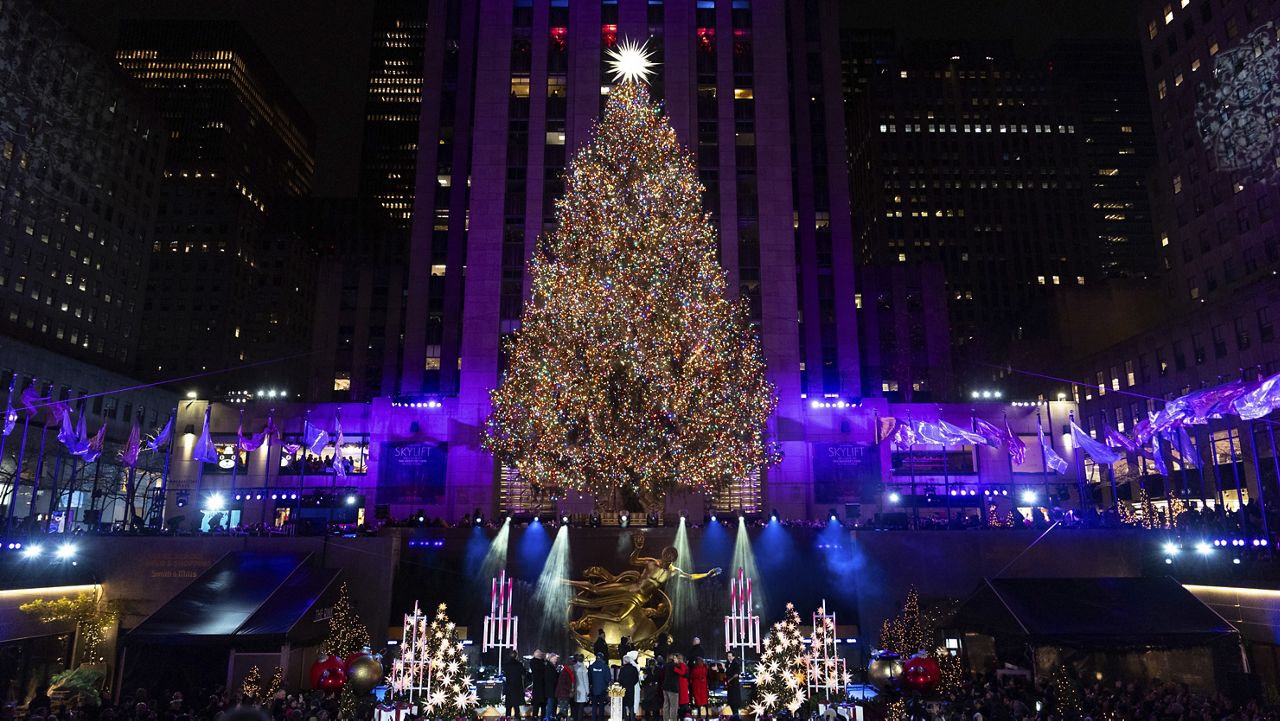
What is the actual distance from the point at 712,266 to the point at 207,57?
16880 centimetres

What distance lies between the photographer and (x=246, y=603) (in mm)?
27047

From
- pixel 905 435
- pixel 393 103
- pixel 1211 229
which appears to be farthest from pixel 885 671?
pixel 393 103

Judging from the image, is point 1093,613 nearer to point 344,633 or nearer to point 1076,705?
point 1076,705

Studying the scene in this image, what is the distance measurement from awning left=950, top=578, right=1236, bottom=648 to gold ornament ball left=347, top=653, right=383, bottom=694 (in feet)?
59.6

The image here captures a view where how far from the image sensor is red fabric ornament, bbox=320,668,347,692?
65.8 feet

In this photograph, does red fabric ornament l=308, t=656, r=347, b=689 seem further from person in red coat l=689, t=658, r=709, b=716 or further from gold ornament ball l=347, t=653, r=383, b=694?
person in red coat l=689, t=658, r=709, b=716

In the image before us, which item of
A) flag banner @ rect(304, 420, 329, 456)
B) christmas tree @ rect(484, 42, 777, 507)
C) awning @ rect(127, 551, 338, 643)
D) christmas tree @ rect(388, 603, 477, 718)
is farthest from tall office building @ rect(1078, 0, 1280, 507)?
awning @ rect(127, 551, 338, 643)

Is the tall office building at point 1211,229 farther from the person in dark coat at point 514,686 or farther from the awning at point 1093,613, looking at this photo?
the person in dark coat at point 514,686

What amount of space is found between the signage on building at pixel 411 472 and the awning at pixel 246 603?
22.4m

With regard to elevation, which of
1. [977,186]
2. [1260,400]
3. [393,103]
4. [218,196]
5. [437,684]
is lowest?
[437,684]

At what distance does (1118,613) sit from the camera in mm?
25484

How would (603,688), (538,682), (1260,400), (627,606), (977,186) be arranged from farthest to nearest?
(977,186)
(627,606)
(1260,400)
(538,682)
(603,688)

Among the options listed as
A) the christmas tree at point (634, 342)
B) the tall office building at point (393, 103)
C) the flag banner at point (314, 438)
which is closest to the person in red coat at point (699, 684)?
the christmas tree at point (634, 342)

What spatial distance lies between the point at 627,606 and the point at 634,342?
11.1 m
